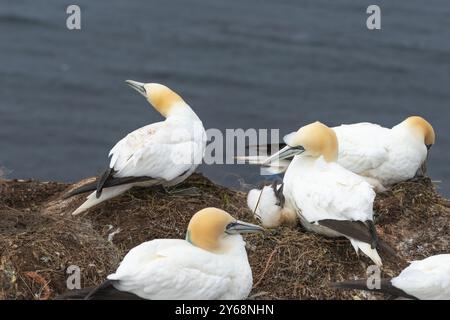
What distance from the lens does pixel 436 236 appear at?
7844mm

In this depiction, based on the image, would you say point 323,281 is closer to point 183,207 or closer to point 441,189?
point 183,207

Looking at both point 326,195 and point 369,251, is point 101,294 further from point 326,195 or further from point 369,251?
point 326,195

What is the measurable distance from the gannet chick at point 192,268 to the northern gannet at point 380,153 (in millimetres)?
1815

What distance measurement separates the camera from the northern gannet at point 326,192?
7.10 m

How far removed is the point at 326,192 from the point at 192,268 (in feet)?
4.70

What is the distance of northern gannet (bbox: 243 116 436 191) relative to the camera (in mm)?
8375

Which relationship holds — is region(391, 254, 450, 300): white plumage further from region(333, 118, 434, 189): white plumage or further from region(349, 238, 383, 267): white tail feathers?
region(333, 118, 434, 189): white plumage

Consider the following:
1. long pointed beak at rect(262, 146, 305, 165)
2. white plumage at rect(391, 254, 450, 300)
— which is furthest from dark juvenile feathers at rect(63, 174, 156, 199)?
white plumage at rect(391, 254, 450, 300)

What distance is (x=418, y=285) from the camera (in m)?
6.47

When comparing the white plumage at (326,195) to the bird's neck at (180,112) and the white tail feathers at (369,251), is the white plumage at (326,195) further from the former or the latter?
the bird's neck at (180,112)

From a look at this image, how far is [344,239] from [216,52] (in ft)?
31.4

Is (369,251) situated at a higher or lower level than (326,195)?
lower

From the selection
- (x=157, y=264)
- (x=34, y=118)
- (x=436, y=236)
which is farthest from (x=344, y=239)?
(x=34, y=118)

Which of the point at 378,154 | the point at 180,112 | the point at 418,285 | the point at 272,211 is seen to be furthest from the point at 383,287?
the point at 180,112
